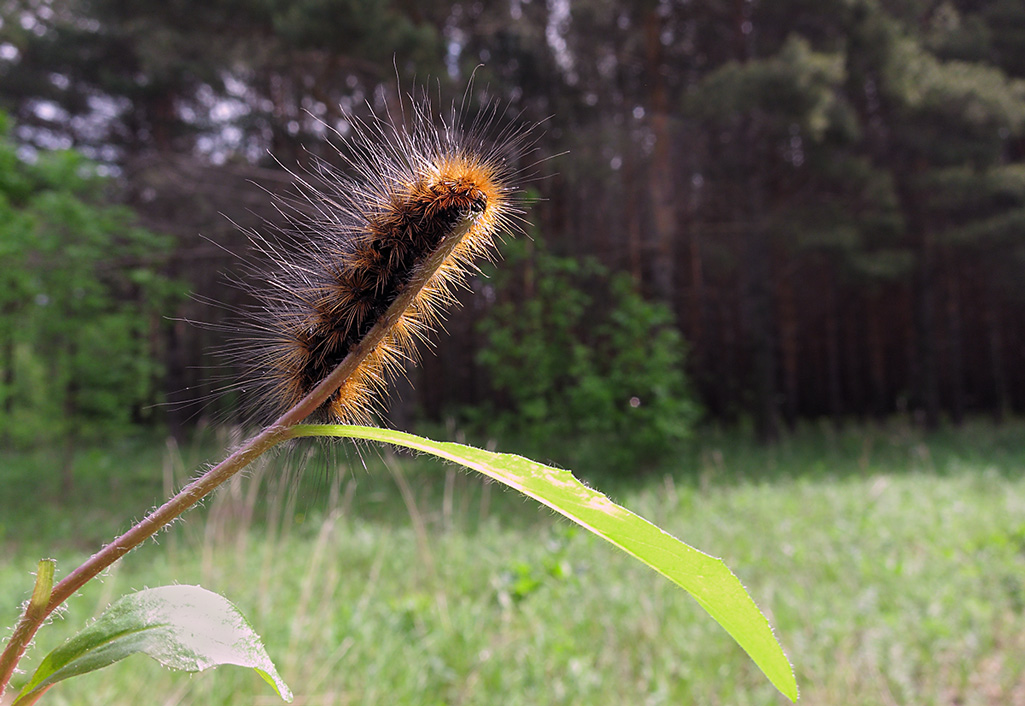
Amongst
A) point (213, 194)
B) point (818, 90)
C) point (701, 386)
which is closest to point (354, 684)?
point (213, 194)

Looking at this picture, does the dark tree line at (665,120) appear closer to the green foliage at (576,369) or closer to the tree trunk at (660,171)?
the tree trunk at (660,171)

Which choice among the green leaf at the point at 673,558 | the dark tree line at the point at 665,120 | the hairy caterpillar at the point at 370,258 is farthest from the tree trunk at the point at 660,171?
the green leaf at the point at 673,558

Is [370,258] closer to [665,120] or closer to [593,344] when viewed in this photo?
[593,344]

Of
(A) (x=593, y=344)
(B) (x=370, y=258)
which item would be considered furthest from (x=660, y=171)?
(B) (x=370, y=258)

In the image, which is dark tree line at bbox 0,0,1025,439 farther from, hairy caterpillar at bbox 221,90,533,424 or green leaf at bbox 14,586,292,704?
green leaf at bbox 14,586,292,704

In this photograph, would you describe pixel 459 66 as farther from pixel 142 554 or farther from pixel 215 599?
pixel 215 599

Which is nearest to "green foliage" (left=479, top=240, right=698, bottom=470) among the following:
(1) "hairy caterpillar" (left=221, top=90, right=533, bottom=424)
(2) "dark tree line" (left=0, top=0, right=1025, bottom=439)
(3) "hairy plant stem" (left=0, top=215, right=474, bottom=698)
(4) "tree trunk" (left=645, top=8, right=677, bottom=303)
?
(2) "dark tree line" (left=0, top=0, right=1025, bottom=439)

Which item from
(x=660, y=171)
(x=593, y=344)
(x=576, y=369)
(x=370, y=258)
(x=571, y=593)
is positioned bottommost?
(x=571, y=593)

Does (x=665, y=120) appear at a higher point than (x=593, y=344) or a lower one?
higher
